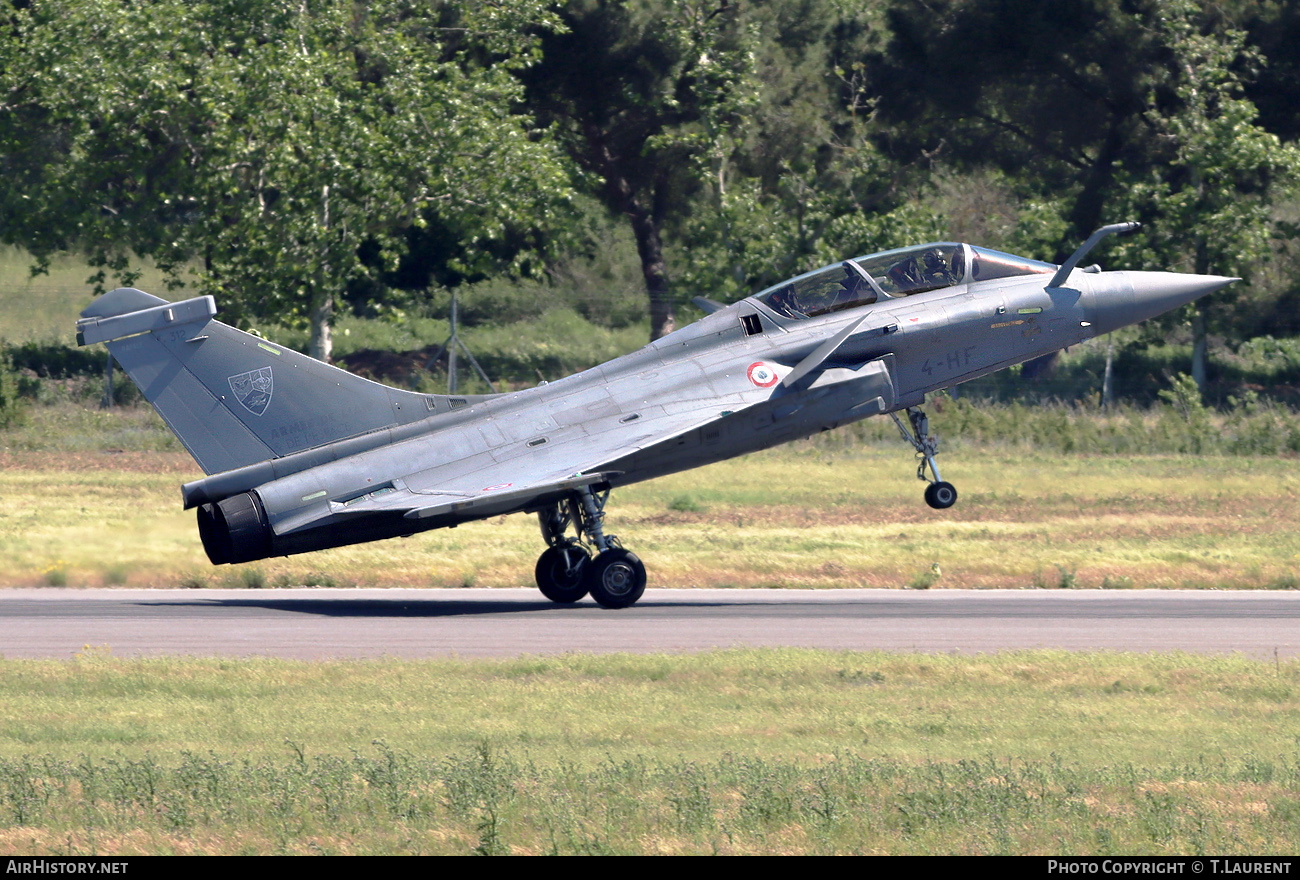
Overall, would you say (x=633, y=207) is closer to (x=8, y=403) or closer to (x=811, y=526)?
(x=8, y=403)

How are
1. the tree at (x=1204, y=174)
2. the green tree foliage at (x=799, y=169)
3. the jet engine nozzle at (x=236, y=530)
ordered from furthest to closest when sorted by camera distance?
the green tree foliage at (x=799, y=169) → the tree at (x=1204, y=174) → the jet engine nozzle at (x=236, y=530)

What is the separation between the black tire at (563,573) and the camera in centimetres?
1855

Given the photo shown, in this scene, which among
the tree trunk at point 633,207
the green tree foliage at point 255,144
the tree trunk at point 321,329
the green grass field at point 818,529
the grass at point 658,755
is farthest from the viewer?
the tree trunk at point 633,207

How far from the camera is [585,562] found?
1858 cm

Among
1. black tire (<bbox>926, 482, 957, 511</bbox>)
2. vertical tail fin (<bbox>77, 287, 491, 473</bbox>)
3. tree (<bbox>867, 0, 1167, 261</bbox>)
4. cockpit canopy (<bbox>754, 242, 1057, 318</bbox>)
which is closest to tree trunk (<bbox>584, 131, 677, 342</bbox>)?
tree (<bbox>867, 0, 1167, 261</bbox>)

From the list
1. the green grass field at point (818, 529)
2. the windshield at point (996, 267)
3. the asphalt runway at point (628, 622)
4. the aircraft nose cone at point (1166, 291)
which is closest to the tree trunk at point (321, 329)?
the green grass field at point (818, 529)

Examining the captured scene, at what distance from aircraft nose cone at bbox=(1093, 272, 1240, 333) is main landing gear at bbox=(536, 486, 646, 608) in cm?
702

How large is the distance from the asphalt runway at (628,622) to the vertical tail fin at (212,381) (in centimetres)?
211

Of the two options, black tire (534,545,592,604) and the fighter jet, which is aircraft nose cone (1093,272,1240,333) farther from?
black tire (534,545,592,604)

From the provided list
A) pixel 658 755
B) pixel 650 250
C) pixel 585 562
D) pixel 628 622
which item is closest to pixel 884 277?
pixel 585 562

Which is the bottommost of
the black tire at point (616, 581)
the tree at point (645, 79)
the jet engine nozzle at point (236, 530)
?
the black tire at point (616, 581)

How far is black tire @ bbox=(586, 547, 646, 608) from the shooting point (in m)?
18.0

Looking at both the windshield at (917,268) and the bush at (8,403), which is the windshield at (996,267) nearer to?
the windshield at (917,268)

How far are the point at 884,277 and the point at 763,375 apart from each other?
2119 mm
